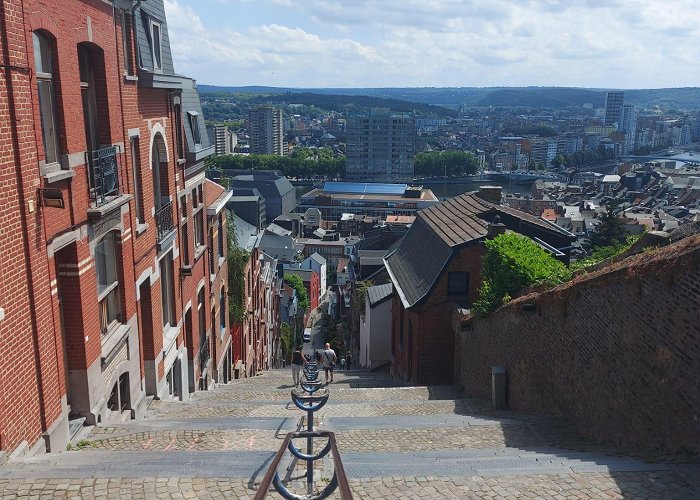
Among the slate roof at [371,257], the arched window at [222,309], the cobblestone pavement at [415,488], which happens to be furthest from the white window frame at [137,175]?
the slate roof at [371,257]

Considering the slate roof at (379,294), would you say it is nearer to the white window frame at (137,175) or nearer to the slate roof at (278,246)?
the white window frame at (137,175)

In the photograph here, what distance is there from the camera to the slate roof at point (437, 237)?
22.0 meters

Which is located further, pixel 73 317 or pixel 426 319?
pixel 426 319

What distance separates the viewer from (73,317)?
33.8 ft

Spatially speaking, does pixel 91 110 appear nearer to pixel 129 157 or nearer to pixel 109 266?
pixel 129 157

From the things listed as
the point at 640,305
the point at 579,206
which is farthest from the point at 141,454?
the point at 579,206

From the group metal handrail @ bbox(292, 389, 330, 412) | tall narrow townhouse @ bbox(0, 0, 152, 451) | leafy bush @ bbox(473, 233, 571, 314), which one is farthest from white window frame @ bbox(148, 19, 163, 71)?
metal handrail @ bbox(292, 389, 330, 412)

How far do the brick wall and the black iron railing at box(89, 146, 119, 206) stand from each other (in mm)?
9062

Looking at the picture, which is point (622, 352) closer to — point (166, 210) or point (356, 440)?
point (356, 440)

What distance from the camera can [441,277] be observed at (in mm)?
21453

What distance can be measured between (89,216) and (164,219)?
203 inches

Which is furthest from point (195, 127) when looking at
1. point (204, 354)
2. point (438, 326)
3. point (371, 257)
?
point (371, 257)

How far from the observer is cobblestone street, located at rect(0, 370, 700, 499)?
6.88m

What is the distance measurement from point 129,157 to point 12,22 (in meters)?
5.14
